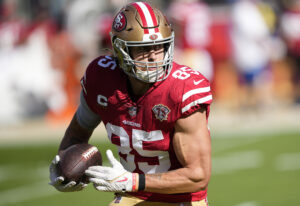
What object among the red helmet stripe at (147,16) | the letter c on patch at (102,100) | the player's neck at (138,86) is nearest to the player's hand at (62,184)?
the letter c on patch at (102,100)

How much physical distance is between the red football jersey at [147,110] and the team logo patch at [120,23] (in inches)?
10.4

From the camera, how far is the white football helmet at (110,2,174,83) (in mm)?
3037

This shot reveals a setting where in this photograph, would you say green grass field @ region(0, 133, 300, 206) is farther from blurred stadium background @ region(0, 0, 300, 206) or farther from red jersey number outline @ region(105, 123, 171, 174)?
red jersey number outline @ region(105, 123, 171, 174)

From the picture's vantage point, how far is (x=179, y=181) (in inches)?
117

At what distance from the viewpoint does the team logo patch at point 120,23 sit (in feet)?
10.3

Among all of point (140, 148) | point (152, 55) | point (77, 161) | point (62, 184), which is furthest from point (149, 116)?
point (62, 184)

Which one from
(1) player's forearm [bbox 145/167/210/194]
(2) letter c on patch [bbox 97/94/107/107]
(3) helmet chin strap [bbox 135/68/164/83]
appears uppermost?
(3) helmet chin strap [bbox 135/68/164/83]

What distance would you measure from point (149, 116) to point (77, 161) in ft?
1.66

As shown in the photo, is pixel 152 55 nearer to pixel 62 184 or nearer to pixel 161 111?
pixel 161 111

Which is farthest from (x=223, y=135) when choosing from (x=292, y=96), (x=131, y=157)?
(x=131, y=157)

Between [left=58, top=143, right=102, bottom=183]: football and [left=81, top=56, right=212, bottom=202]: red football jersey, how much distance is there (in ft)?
0.52

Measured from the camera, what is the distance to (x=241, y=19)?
931 cm

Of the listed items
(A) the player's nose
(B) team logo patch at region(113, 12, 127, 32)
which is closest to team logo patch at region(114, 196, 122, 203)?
(A) the player's nose

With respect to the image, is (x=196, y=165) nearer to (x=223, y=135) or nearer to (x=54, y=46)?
(x=223, y=135)
